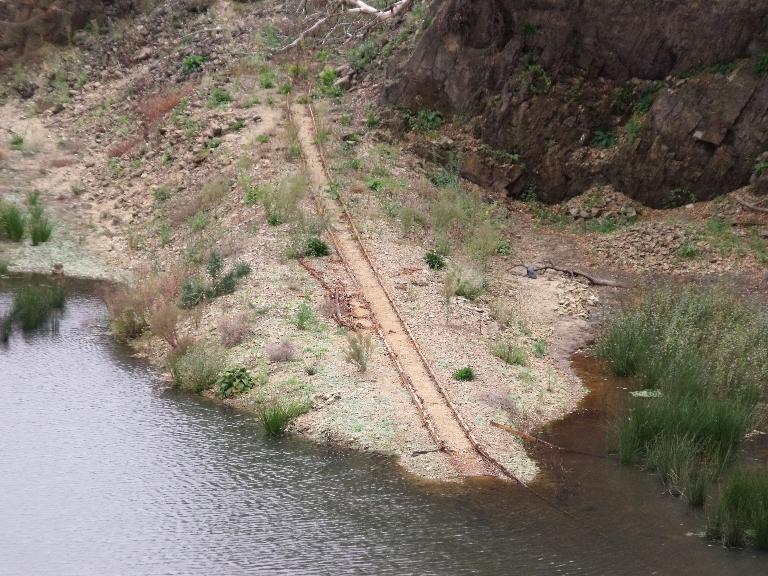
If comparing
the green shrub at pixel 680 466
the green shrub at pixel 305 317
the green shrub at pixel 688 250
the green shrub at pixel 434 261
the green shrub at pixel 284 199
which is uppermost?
the green shrub at pixel 284 199

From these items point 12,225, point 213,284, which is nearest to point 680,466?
point 213,284

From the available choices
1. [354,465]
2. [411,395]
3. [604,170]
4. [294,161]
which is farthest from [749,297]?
[294,161]

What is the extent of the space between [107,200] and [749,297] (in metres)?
15.2

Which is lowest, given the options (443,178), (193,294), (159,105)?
(193,294)

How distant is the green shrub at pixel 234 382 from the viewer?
14360mm

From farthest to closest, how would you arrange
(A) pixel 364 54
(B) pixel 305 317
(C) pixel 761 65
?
(A) pixel 364 54 < (C) pixel 761 65 < (B) pixel 305 317

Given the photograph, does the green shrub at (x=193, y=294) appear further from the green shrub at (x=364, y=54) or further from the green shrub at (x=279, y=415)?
the green shrub at (x=364, y=54)

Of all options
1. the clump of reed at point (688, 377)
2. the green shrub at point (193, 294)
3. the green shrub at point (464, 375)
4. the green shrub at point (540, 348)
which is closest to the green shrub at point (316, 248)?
the green shrub at point (193, 294)

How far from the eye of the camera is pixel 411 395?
531 inches

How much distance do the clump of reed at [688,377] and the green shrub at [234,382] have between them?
552cm

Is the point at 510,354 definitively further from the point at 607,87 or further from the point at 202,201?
the point at 607,87

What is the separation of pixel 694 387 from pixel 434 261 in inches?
245

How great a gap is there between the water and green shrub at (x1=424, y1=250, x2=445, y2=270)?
589cm

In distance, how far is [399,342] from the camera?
15109mm
